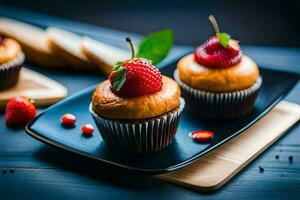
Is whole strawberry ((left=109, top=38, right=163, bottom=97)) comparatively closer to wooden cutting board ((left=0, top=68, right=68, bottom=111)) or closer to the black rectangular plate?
the black rectangular plate

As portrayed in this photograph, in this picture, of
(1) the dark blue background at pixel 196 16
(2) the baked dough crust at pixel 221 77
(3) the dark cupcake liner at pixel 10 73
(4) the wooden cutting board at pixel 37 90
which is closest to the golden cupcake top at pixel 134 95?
(2) the baked dough crust at pixel 221 77

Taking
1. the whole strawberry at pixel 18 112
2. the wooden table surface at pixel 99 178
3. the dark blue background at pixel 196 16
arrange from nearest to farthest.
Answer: the wooden table surface at pixel 99 178, the whole strawberry at pixel 18 112, the dark blue background at pixel 196 16

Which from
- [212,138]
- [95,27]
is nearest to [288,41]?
[95,27]

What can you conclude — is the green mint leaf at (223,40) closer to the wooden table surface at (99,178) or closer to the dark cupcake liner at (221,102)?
the dark cupcake liner at (221,102)

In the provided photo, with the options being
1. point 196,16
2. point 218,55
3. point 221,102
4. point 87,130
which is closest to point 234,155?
point 221,102

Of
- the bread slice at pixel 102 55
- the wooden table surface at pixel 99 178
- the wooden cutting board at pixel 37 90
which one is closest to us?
the wooden table surface at pixel 99 178

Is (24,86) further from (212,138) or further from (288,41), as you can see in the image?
(288,41)

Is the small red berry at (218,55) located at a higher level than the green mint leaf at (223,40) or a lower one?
lower

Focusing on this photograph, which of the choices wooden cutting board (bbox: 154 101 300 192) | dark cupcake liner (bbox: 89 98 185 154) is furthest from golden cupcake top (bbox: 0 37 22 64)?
wooden cutting board (bbox: 154 101 300 192)
